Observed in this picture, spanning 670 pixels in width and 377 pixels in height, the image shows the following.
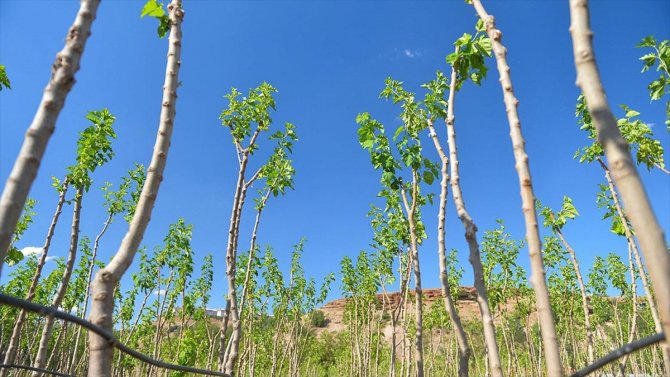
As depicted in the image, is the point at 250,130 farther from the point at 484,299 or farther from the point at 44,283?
the point at 44,283

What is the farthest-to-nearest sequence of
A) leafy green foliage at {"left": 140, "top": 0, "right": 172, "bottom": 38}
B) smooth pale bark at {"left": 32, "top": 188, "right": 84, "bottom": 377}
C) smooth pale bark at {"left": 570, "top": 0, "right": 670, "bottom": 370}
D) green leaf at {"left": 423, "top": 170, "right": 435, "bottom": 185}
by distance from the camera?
1. smooth pale bark at {"left": 32, "top": 188, "right": 84, "bottom": 377}
2. green leaf at {"left": 423, "top": 170, "right": 435, "bottom": 185}
3. leafy green foliage at {"left": 140, "top": 0, "right": 172, "bottom": 38}
4. smooth pale bark at {"left": 570, "top": 0, "right": 670, "bottom": 370}

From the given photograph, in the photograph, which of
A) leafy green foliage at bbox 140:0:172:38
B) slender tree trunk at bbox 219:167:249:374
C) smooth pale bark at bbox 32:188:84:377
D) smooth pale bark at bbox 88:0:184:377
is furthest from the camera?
smooth pale bark at bbox 32:188:84:377

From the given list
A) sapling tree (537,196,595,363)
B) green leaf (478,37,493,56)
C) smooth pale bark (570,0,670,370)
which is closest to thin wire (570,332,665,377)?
smooth pale bark (570,0,670,370)

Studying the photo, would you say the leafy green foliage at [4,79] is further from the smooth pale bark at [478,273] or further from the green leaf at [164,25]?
the smooth pale bark at [478,273]

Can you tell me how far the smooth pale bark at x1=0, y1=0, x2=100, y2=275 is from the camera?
3.71ft

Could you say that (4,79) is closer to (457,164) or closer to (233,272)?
(233,272)

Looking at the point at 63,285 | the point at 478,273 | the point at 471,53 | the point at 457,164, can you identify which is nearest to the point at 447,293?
the point at 478,273

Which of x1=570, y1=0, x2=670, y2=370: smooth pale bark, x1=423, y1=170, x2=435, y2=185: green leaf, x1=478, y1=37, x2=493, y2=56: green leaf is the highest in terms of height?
x1=478, y1=37, x2=493, y2=56: green leaf

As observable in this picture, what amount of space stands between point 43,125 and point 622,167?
5.54ft

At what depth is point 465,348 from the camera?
8.46 feet

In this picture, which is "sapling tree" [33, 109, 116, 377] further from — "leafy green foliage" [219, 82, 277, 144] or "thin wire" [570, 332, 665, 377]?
"thin wire" [570, 332, 665, 377]

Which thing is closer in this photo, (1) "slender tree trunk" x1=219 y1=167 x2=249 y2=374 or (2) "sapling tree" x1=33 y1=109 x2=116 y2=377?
(1) "slender tree trunk" x1=219 y1=167 x2=249 y2=374

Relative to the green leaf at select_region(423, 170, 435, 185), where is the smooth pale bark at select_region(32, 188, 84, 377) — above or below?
below

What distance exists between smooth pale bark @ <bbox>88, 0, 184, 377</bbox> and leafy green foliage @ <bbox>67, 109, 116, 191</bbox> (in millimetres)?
5659
